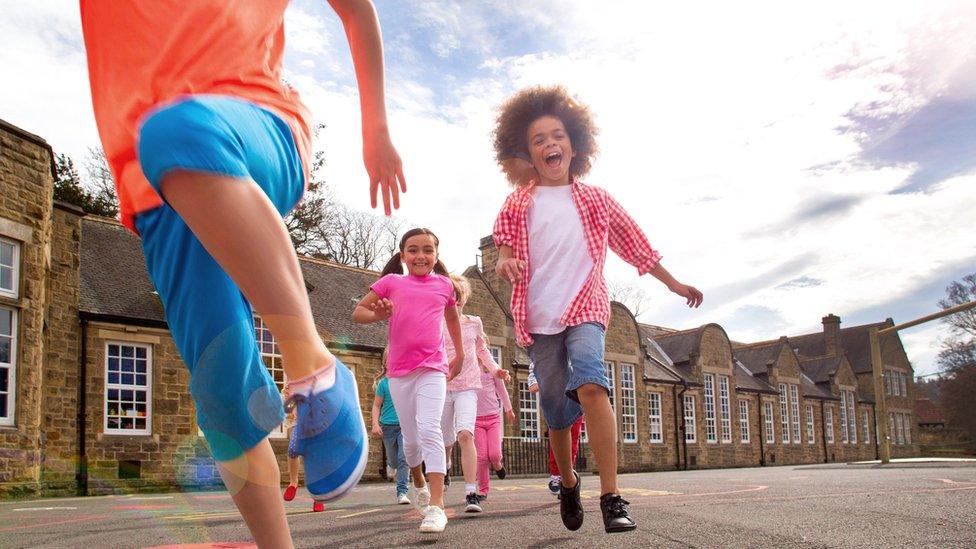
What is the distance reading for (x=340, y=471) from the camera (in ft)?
5.64

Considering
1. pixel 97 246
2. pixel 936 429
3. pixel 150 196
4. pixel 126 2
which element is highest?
pixel 97 246

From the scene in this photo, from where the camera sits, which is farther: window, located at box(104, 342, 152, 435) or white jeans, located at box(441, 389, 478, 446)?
window, located at box(104, 342, 152, 435)

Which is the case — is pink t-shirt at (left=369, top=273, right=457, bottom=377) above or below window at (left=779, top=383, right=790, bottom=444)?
above

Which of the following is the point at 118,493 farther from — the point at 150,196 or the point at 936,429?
the point at 936,429

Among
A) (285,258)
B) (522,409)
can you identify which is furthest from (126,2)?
(522,409)

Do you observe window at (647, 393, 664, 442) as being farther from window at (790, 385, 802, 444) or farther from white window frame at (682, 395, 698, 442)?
window at (790, 385, 802, 444)

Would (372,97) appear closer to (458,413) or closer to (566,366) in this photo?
(566,366)

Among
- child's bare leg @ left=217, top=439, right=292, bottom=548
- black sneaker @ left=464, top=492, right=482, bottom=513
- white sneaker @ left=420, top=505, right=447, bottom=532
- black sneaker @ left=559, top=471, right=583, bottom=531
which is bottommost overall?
black sneaker @ left=464, top=492, right=482, bottom=513

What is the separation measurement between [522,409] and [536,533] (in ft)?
80.2

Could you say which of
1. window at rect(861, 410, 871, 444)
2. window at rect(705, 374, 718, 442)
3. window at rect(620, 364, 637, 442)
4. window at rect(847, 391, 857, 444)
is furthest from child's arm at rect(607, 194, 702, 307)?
window at rect(861, 410, 871, 444)

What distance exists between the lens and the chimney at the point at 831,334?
5975cm

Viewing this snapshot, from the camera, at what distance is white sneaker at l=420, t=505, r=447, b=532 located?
466cm

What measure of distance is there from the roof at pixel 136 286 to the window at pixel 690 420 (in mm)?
17727

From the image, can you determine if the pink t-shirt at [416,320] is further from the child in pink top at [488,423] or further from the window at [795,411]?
the window at [795,411]
